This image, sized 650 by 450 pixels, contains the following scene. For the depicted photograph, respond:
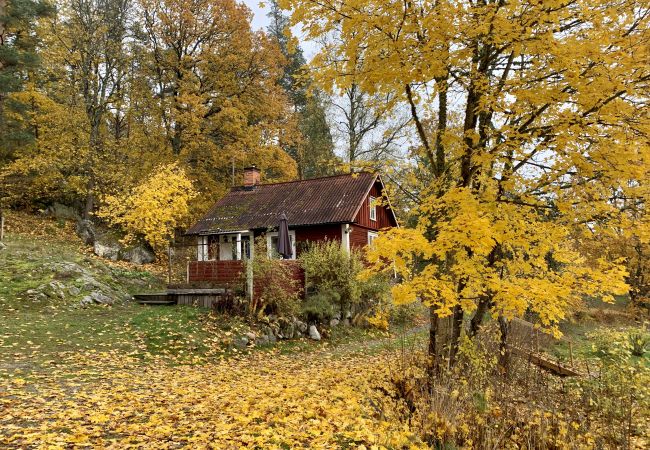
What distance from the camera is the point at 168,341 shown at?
9500mm

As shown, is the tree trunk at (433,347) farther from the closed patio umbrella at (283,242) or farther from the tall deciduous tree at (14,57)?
the tall deciduous tree at (14,57)

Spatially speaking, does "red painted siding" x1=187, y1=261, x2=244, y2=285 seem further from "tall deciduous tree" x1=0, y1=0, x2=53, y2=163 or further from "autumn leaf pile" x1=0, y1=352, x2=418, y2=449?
"tall deciduous tree" x1=0, y1=0, x2=53, y2=163

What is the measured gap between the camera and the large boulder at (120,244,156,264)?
1922 centimetres

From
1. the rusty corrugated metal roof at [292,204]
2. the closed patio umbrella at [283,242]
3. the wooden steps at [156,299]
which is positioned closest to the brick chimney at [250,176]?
the rusty corrugated metal roof at [292,204]

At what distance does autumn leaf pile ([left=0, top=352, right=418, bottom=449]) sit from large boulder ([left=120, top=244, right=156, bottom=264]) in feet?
41.3

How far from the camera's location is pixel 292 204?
20297mm

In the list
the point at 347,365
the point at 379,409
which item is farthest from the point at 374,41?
the point at 347,365

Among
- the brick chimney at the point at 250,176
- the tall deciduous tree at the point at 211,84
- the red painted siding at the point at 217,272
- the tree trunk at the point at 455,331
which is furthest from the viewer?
the tall deciduous tree at the point at 211,84

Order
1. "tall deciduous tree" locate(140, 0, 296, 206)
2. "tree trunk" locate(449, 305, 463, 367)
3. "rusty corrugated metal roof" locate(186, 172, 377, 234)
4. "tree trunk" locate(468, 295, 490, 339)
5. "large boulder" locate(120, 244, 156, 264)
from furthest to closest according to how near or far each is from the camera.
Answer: "tall deciduous tree" locate(140, 0, 296, 206), "large boulder" locate(120, 244, 156, 264), "rusty corrugated metal roof" locate(186, 172, 377, 234), "tree trunk" locate(468, 295, 490, 339), "tree trunk" locate(449, 305, 463, 367)

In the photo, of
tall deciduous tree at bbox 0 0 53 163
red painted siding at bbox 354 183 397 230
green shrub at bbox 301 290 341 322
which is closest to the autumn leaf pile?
green shrub at bbox 301 290 341 322

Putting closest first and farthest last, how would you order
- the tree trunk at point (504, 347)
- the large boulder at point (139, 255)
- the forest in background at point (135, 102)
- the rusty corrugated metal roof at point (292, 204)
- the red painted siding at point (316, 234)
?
the tree trunk at point (504, 347) → the red painted siding at point (316, 234) → the rusty corrugated metal roof at point (292, 204) → the large boulder at point (139, 255) → the forest in background at point (135, 102)

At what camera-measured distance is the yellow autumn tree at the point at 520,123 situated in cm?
491

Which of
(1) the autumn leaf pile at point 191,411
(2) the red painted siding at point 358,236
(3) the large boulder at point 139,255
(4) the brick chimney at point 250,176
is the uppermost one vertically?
(4) the brick chimney at point 250,176

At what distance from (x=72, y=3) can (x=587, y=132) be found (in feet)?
81.6
